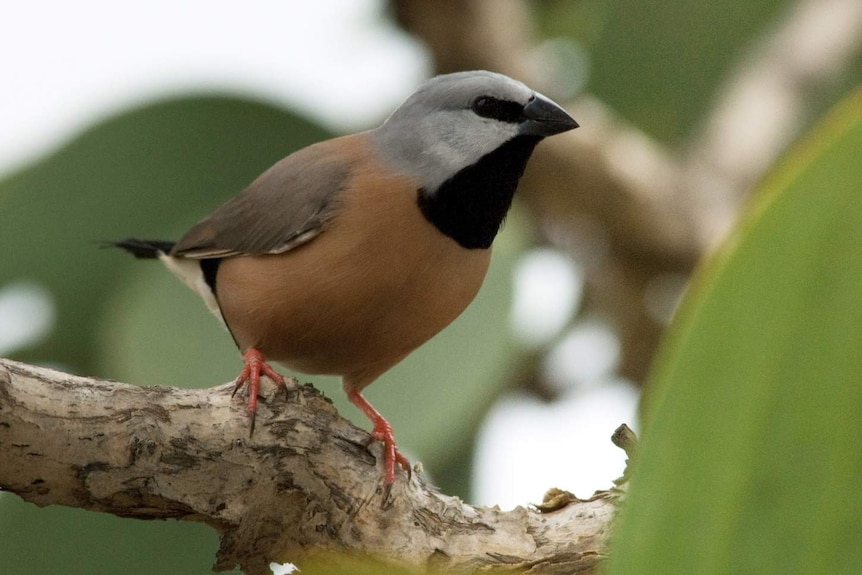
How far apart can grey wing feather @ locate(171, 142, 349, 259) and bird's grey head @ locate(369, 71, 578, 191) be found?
215 millimetres

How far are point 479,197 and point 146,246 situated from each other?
1.34 m

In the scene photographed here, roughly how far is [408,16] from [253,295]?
2.16m

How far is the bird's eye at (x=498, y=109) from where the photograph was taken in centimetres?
318

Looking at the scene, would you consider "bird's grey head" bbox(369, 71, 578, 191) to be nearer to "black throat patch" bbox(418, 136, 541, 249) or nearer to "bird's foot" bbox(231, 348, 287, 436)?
"black throat patch" bbox(418, 136, 541, 249)

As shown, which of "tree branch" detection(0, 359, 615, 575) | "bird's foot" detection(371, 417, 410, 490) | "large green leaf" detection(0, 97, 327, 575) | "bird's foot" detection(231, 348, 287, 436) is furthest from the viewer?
"large green leaf" detection(0, 97, 327, 575)

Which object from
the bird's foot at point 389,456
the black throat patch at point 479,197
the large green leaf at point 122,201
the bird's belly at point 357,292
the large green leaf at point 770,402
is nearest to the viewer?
the large green leaf at point 770,402

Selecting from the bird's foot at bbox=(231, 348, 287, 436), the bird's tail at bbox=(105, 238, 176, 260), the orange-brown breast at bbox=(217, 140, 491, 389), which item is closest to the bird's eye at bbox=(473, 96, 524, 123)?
the orange-brown breast at bbox=(217, 140, 491, 389)

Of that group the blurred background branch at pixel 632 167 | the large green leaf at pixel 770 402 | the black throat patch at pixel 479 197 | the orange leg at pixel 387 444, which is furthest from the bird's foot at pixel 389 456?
the blurred background branch at pixel 632 167

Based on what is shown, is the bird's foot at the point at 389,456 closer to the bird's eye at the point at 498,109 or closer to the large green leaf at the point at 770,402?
the bird's eye at the point at 498,109

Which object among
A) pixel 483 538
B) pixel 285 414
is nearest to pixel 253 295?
pixel 285 414

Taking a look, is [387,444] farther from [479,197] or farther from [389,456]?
[479,197]

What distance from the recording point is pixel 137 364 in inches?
130

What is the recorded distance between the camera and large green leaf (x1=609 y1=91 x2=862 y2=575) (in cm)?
66

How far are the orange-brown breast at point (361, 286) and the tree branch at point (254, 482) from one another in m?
0.43
